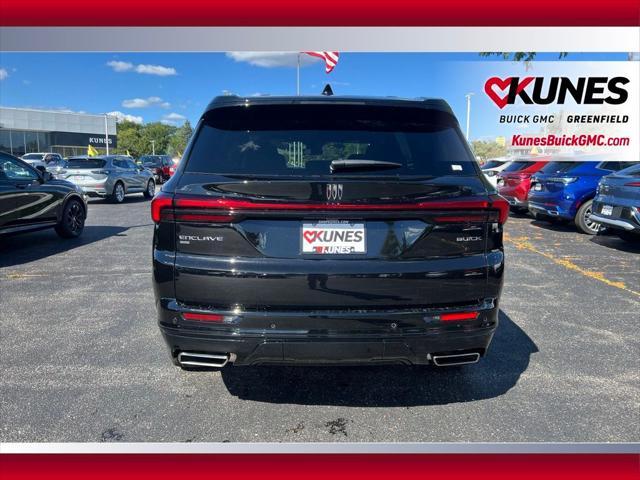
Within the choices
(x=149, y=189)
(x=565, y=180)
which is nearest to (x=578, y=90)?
(x=565, y=180)

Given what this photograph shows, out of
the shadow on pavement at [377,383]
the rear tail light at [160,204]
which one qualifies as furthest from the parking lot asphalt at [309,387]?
the rear tail light at [160,204]

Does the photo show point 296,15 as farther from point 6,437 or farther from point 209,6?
point 6,437

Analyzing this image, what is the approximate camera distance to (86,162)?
15.1 m

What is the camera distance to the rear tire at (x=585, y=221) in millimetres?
9641

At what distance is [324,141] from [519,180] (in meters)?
10.6

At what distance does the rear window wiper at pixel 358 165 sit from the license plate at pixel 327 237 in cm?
31

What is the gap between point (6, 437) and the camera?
2590 millimetres

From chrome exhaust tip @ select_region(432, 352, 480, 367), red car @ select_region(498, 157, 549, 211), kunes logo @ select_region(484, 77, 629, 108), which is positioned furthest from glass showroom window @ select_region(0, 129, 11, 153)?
chrome exhaust tip @ select_region(432, 352, 480, 367)

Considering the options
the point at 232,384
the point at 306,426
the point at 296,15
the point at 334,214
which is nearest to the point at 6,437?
the point at 232,384

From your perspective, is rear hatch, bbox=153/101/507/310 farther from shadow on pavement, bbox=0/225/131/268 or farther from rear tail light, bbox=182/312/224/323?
shadow on pavement, bbox=0/225/131/268

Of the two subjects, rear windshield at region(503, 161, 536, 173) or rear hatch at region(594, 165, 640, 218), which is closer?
rear hatch at region(594, 165, 640, 218)

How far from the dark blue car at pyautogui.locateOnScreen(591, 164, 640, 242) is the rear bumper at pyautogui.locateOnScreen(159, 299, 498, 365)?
20.8 feet

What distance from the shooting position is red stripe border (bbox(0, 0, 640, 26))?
2.68 meters

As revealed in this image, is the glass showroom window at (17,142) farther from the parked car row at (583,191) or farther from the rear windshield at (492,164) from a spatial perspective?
the parked car row at (583,191)
